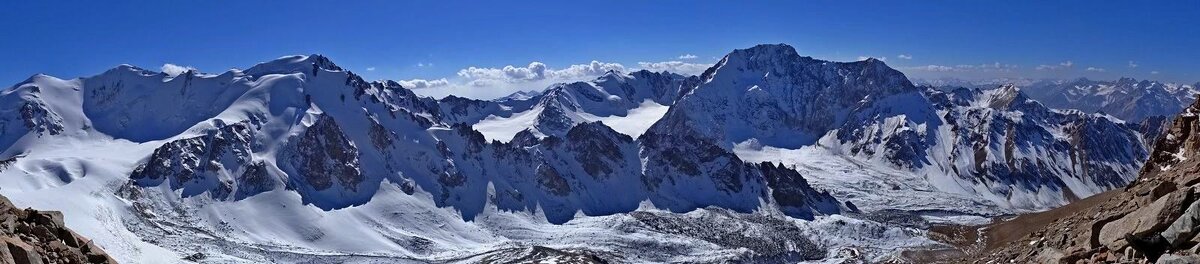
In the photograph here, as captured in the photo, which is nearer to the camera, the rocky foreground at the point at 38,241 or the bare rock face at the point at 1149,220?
the bare rock face at the point at 1149,220

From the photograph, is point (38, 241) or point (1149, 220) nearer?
point (1149, 220)

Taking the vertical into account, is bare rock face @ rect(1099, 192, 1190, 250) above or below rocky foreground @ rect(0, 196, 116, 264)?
below

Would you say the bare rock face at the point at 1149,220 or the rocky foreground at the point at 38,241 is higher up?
the rocky foreground at the point at 38,241

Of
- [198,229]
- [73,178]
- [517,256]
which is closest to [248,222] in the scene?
[198,229]

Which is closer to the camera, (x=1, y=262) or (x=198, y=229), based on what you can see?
(x=1, y=262)

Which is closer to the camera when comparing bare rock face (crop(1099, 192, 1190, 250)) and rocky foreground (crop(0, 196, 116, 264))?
bare rock face (crop(1099, 192, 1190, 250))

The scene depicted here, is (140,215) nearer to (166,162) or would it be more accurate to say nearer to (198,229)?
(198,229)

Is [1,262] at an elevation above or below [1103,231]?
above

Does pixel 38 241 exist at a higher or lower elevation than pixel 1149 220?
higher
